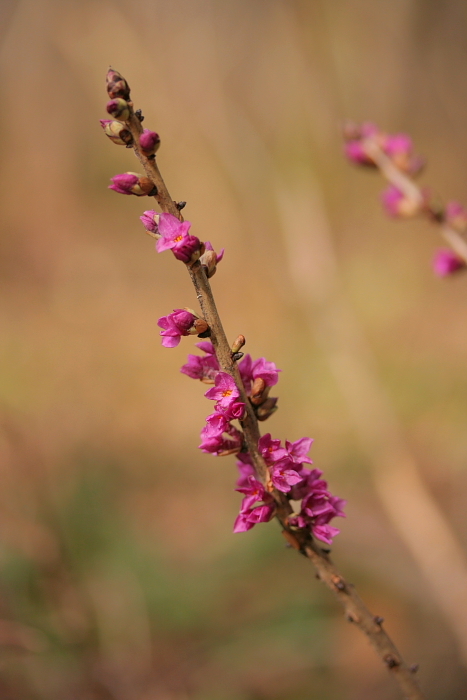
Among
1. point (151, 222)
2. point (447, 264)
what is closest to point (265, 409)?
point (151, 222)

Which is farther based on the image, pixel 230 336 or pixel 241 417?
pixel 230 336

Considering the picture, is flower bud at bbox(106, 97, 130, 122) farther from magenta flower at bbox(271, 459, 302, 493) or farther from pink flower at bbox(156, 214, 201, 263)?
magenta flower at bbox(271, 459, 302, 493)

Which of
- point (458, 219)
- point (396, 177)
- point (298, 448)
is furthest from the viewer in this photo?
point (396, 177)

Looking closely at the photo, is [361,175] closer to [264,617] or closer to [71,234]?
[71,234]

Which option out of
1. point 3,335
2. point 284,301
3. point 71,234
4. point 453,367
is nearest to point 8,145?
point 71,234

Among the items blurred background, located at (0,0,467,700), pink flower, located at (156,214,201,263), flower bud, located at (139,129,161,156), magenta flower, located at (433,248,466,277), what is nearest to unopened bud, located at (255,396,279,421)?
pink flower, located at (156,214,201,263)

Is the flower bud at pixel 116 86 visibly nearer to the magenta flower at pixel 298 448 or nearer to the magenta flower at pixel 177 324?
the magenta flower at pixel 177 324

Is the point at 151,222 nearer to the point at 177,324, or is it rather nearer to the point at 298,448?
the point at 177,324
